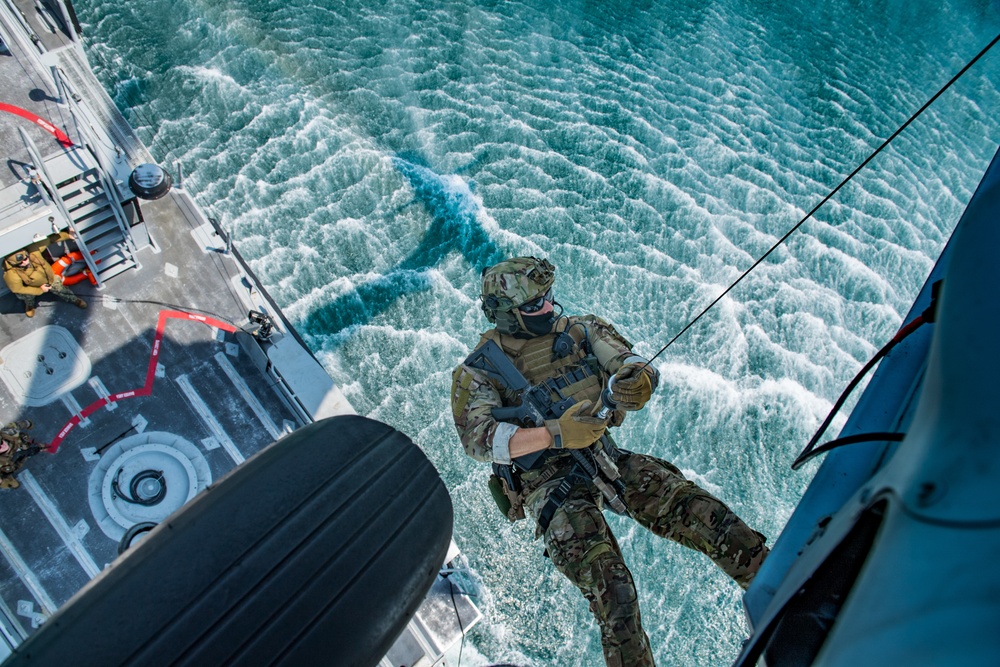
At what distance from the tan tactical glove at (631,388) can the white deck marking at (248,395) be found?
255 inches

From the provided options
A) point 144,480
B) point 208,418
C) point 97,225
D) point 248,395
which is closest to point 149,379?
point 208,418

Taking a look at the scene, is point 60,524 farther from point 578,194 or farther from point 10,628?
point 578,194

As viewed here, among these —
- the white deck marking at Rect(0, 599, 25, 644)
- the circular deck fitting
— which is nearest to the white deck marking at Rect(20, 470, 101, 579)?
the circular deck fitting

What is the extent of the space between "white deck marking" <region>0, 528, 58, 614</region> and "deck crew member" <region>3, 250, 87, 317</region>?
3.80 meters

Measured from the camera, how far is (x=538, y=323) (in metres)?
8.03

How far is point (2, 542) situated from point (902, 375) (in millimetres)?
11734

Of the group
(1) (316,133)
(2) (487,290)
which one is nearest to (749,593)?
(2) (487,290)

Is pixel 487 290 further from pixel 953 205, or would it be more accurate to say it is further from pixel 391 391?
pixel 953 205

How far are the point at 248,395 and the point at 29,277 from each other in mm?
3969

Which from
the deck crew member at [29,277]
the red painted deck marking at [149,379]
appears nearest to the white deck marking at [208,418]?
the red painted deck marking at [149,379]

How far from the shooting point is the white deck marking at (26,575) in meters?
9.30

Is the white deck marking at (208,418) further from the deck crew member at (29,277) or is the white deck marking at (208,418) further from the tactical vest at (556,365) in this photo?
the tactical vest at (556,365)

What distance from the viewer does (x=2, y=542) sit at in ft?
31.6

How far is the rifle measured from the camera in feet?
24.5
